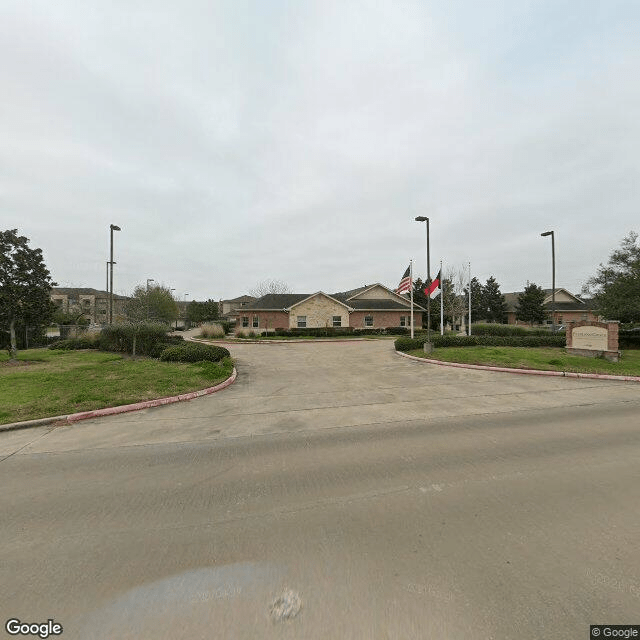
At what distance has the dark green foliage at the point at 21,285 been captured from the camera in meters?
16.5

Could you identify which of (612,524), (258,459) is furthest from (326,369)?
(612,524)

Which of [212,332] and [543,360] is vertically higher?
[212,332]

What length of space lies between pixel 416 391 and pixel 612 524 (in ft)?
23.7

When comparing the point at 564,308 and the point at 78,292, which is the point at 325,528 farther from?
the point at 78,292

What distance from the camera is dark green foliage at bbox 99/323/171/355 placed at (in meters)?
18.3

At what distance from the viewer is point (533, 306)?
52.3 meters

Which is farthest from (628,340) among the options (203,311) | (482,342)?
(203,311)

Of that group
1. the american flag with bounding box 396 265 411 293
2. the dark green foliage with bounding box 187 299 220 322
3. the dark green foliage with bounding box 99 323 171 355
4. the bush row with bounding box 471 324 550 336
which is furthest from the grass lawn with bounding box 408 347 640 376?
the dark green foliage with bounding box 187 299 220 322

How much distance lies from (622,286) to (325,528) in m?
28.1

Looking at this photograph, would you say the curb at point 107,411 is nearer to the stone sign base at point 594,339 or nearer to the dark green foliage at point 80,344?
the dark green foliage at point 80,344

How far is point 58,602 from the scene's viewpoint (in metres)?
2.62

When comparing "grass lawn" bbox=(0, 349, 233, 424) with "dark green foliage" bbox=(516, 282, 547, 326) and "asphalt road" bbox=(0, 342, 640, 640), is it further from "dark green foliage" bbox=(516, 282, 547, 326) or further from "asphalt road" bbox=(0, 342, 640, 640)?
"dark green foliage" bbox=(516, 282, 547, 326)

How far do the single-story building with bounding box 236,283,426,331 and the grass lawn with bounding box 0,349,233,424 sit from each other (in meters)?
24.4

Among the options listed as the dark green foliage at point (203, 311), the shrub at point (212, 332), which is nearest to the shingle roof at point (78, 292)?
the dark green foliage at point (203, 311)
